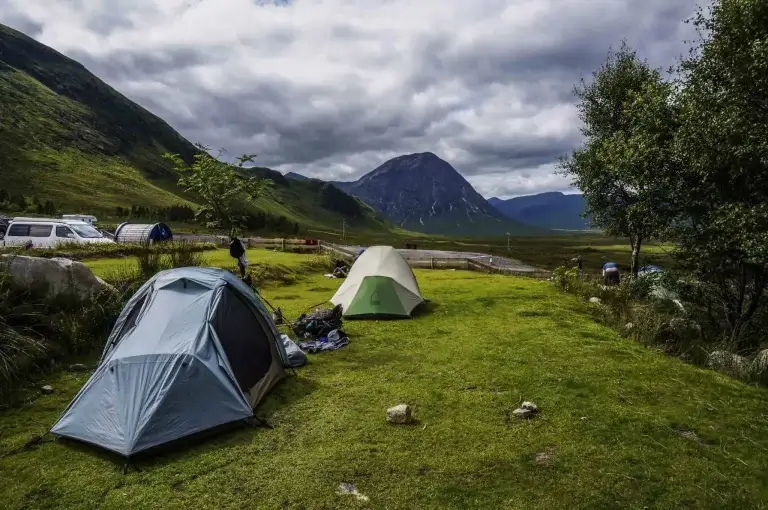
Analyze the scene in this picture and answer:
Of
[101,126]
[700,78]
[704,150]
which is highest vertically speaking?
[101,126]

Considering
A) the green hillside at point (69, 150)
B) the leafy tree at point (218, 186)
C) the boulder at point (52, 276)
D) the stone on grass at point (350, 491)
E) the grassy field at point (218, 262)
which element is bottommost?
the stone on grass at point (350, 491)

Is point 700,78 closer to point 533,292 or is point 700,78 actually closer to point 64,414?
point 533,292

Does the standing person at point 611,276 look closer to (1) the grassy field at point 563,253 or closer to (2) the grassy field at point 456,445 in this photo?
(1) the grassy field at point 563,253

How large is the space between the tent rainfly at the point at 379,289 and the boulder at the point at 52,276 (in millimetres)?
7477

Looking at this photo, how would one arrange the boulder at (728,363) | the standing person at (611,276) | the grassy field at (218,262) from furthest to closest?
the standing person at (611,276)
the grassy field at (218,262)
the boulder at (728,363)

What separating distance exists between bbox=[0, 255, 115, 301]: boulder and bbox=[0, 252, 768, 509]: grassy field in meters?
2.97

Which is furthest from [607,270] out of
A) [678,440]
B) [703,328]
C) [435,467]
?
[435,467]

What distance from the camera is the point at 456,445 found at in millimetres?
7215

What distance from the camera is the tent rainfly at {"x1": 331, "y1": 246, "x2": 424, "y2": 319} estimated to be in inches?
629

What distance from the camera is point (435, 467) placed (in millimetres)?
6605

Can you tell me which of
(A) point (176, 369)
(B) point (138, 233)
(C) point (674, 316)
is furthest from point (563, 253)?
(A) point (176, 369)

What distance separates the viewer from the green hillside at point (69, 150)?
4038 inches

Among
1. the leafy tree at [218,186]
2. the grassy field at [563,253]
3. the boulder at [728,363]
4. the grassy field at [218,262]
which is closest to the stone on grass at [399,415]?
the boulder at [728,363]

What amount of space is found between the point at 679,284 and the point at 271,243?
30.7 meters
